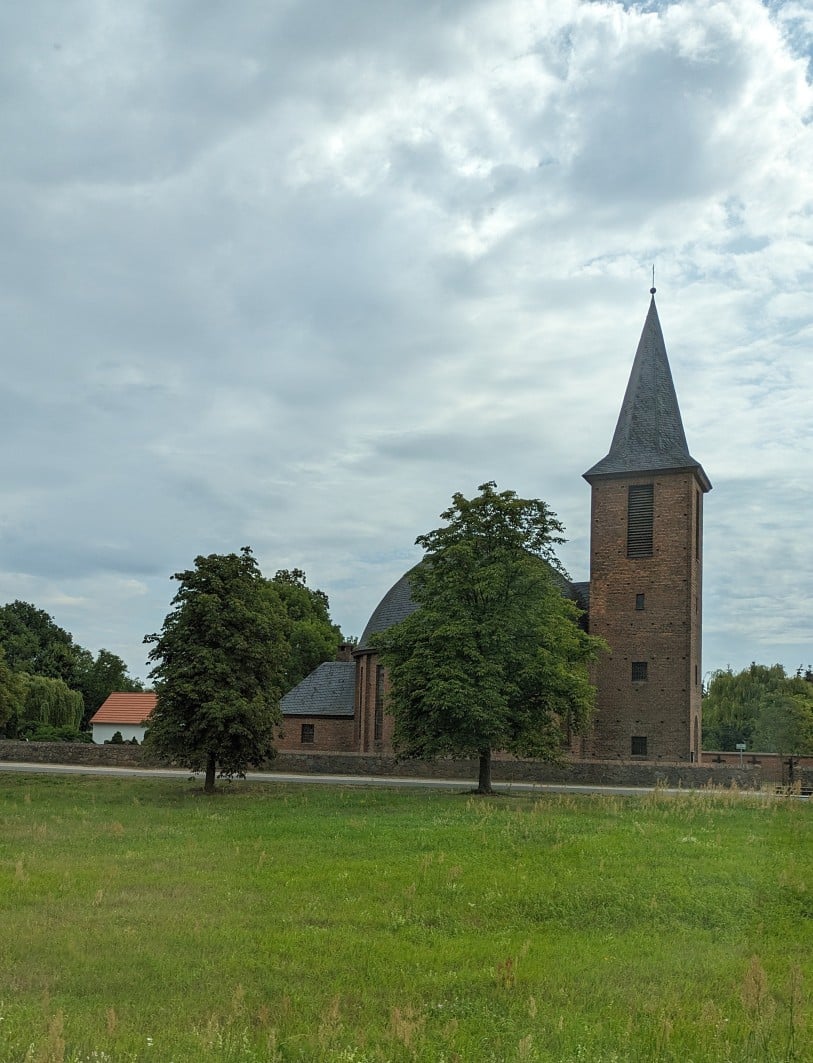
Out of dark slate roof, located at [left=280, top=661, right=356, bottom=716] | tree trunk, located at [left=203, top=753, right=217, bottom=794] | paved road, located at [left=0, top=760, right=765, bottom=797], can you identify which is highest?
dark slate roof, located at [left=280, top=661, right=356, bottom=716]

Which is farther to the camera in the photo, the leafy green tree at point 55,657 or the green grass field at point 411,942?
the leafy green tree at point 55,657

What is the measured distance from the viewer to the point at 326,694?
55.5 meters

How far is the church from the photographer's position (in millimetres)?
43156

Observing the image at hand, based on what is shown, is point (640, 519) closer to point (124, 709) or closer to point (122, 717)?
point (122, 717)

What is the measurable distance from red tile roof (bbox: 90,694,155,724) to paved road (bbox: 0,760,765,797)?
2816 centimetres

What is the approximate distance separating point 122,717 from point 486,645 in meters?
50.8

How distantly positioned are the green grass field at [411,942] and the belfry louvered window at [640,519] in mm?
26918

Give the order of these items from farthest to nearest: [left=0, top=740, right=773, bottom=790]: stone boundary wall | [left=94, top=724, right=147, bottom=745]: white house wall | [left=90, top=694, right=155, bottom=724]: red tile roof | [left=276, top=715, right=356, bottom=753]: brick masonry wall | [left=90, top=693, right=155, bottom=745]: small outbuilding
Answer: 1. [left=90, top=694, right=155, bottom=724]: red tile roof
2. [left=90, top=693, right=155, bottom=745]: small outbuilding
3. [left=94, top=724, right=147, bottom=745]: white house wall
4. [left=276, top=715, right=356, bottom=753]: brick masonry wall
5. [left=0, top=740, right=773, bottom=790]: stone boundary wall

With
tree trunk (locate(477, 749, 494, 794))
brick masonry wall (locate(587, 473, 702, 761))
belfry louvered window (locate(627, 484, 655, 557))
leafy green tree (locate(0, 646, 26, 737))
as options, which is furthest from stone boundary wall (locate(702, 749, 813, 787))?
leafy green tree (locate(0, 646, 26, 737))

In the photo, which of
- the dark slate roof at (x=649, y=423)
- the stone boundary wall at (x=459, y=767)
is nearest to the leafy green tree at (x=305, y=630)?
the stone boundary wall at (x=459, y=767)

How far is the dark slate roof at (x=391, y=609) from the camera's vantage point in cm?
5133

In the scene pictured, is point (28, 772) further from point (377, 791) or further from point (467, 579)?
point (467, 579)

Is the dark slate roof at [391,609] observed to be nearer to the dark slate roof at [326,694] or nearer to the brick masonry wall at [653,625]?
the dark slate roof at [326,694]

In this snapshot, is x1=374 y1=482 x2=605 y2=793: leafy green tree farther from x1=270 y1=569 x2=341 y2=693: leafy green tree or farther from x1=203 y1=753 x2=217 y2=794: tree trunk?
x1=270 y1=569 x2=341 y2=693: leafy green tree
